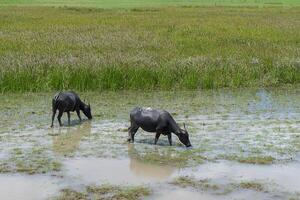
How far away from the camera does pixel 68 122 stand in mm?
13398

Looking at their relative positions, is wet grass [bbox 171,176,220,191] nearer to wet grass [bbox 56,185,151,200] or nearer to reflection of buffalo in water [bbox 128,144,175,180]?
reflection of buffalo in water [bbox 128,144,175,180]

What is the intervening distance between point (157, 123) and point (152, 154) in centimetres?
73

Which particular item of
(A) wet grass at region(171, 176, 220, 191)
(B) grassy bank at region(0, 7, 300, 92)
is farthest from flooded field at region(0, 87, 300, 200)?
(B) grassy bank at region(0, 7, 300, 92)

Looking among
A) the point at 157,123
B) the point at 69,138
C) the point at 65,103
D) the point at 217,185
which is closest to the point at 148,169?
the point at 217,185

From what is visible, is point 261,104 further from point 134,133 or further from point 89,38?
point 89,38

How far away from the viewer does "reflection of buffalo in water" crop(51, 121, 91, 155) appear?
1106cm

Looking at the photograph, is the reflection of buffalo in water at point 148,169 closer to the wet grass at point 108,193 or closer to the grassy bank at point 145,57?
the wet grass at point 108,193

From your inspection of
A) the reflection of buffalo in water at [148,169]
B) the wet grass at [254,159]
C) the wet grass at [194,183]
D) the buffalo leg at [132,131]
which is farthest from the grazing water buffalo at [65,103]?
the wet grass at [194,183]

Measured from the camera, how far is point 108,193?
336 inches

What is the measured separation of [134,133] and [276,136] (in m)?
2.89

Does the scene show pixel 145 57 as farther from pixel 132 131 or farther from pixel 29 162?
pixel 29 162

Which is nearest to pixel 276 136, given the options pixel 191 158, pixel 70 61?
pixel 191 158

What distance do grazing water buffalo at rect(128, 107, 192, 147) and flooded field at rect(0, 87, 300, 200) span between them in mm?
238

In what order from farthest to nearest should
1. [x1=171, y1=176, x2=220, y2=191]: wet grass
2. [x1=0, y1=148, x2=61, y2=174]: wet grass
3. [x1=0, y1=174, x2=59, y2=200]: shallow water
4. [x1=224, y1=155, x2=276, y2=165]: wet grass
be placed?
[x1=224, y1=155, x2=276, y2=165]: wet grass
[x1=0, y1=148, x2=61, y2=174]: wet grass
[x1=171, y1=176, x2=220, y2=191]: wet grass
[x1=0, y1=174, x2=59, y2=200]: shallow water
